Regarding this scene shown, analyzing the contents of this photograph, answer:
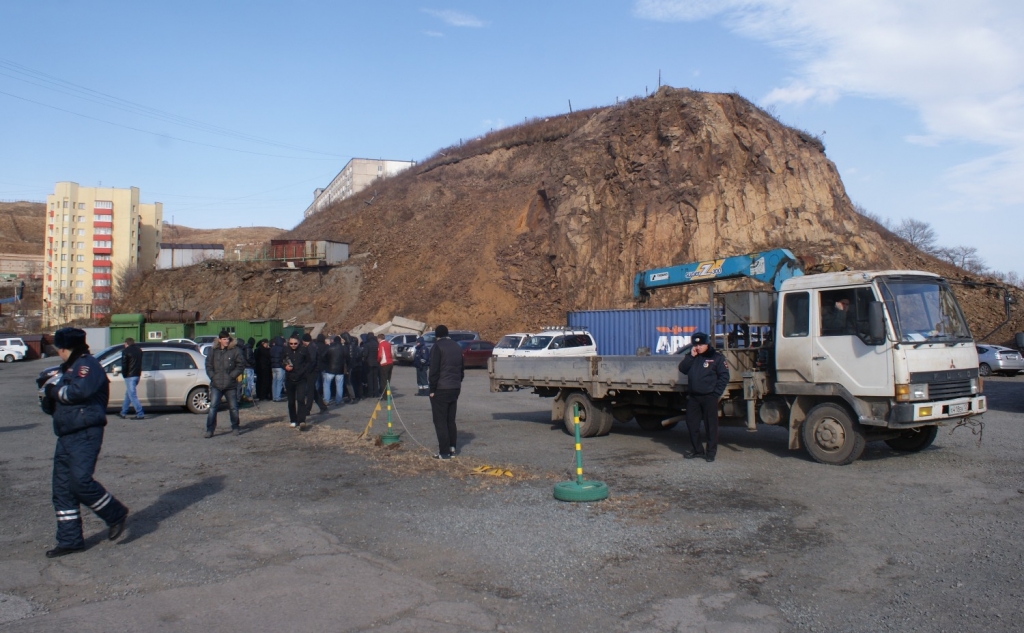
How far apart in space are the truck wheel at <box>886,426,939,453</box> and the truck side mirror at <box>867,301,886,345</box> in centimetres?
196

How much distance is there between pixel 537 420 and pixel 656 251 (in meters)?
24.8

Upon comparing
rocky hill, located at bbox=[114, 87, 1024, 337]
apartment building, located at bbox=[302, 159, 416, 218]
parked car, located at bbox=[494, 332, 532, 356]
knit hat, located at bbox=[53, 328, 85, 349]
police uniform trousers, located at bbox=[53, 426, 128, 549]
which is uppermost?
apartment building, located at bbox=[302, 159, 416, 218]

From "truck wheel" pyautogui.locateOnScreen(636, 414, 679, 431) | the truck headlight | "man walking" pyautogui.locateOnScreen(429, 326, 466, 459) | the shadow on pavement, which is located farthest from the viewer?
"truck wheel" pyautogui.locateOnScreen(636, 414, 679, 431)

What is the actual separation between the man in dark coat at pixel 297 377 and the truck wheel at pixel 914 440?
9.65m

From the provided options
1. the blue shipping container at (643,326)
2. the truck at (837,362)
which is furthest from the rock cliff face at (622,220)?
the truck at (837,362)

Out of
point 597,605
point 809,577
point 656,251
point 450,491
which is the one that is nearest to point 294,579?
point 597,605

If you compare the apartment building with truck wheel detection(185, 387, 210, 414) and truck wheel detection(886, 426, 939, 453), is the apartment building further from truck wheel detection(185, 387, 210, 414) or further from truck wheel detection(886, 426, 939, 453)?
truck wheel detection(886, 426, 939, 453)

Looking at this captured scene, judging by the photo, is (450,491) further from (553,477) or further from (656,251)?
(656,251)

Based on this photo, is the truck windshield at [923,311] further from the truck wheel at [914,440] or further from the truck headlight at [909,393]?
the truck wheel at [914,440]

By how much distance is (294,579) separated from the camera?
554cm

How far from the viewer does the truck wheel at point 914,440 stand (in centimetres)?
1048

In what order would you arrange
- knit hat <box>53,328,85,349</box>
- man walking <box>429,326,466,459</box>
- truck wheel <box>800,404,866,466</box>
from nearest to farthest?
knit hat <box>53,328,85,349</box>
truck wheel <box>800,404,866,466</box>
man walking <box>429,326,466,459</box>

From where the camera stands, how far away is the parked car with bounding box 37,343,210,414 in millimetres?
16250

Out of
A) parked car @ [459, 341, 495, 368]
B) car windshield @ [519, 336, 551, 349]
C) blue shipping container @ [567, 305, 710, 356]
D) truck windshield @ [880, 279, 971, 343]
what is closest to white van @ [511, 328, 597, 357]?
car windshield @ [519, 336, 551, 349]
